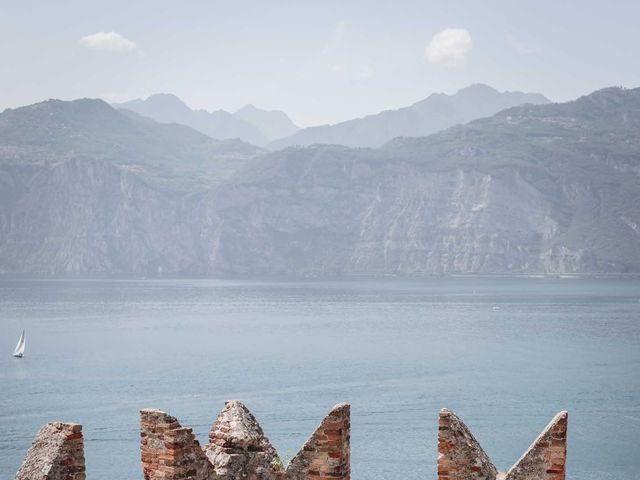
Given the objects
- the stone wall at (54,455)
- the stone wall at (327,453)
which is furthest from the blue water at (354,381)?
the stone wall at (54,455)

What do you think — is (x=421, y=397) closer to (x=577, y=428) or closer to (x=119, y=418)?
(x=577, y=428)

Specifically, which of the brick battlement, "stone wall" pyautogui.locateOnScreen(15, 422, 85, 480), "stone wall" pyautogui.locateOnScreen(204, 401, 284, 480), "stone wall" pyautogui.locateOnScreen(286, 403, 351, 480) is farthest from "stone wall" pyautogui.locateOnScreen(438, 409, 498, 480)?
"stone wall" pyautogui.locateOnScreen(15, 422, 85, 480)

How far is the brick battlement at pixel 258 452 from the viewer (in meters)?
9.31

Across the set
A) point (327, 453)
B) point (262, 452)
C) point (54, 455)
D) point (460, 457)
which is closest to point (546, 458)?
point (460, 457)

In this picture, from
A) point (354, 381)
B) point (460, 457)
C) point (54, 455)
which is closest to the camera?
point (54, 455)

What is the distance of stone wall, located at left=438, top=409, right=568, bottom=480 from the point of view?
9.76 meters

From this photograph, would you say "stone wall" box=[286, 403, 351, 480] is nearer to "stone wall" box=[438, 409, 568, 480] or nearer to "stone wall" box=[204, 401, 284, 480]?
"stone wall" box=[204, 401, 284, 480]

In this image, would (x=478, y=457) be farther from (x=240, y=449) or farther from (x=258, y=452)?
(x=240, y=449)

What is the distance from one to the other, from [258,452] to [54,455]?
2.24 m

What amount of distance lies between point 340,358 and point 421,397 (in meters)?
32.0

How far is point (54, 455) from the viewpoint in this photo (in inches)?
358

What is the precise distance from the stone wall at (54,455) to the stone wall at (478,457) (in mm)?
3795

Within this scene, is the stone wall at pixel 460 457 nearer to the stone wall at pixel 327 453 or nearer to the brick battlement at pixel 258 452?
the brick battlement at pixel 258 452

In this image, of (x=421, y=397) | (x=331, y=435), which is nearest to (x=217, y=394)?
(x=421, y=397)
